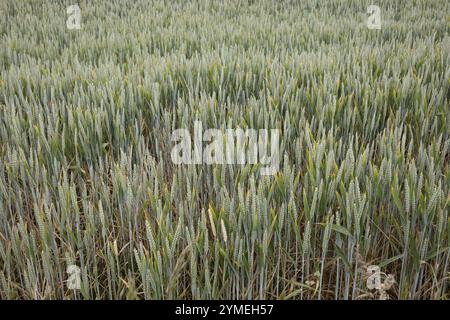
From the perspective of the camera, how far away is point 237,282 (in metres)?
0.96

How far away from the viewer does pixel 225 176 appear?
1331 mm

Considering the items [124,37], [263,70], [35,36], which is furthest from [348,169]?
[35,36]

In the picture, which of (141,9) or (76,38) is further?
(141,9)

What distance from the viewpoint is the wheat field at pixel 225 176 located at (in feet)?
3.15

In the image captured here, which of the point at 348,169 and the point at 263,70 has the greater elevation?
the point at 263,70

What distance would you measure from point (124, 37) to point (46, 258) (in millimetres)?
2531

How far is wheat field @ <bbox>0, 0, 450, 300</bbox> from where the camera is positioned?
3.15 ft

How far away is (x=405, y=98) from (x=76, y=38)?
7.82 feet

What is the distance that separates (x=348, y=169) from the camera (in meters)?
1.06

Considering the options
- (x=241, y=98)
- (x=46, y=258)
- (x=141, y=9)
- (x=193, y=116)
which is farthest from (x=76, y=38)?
(x=46, y=258)
